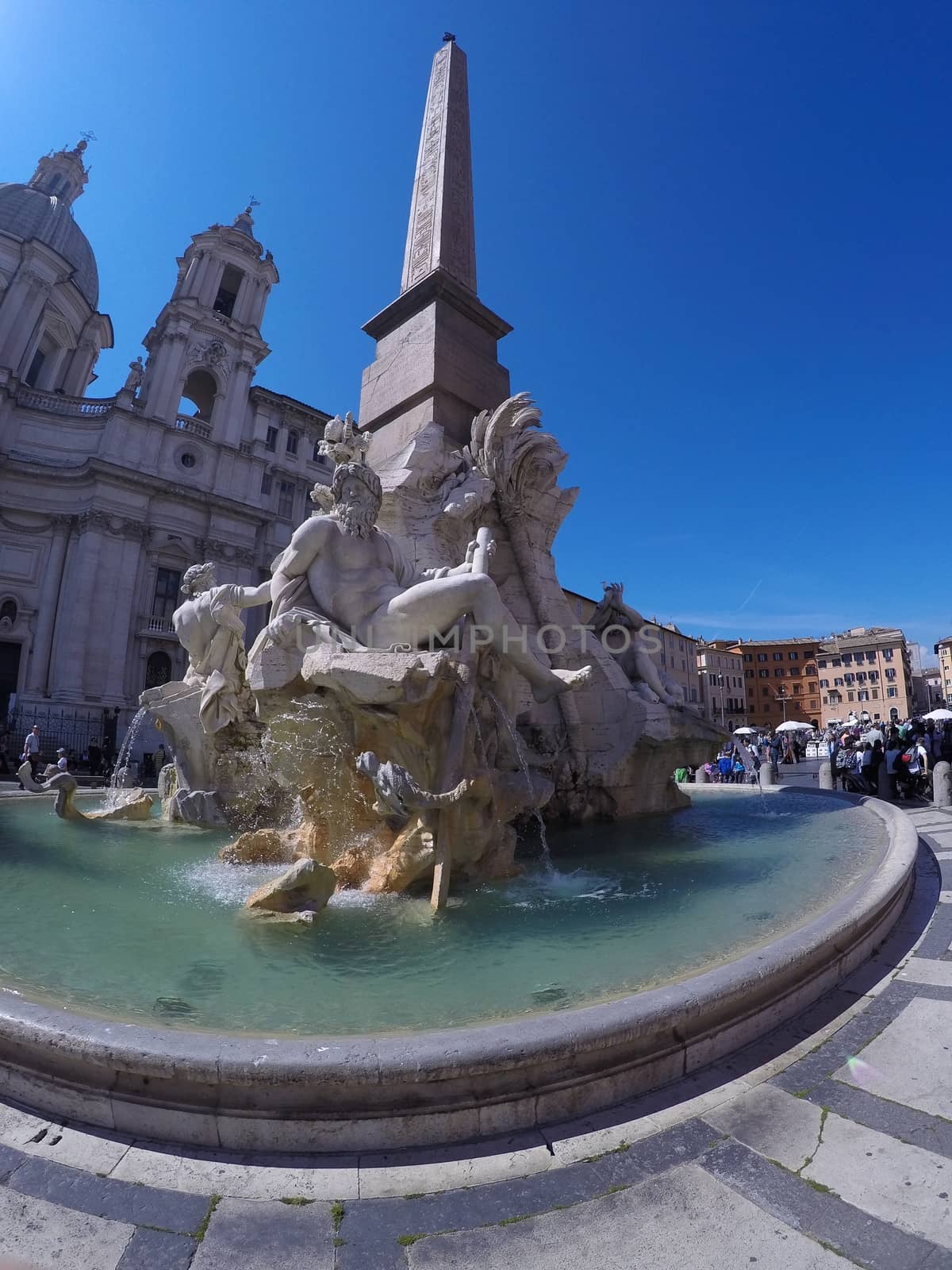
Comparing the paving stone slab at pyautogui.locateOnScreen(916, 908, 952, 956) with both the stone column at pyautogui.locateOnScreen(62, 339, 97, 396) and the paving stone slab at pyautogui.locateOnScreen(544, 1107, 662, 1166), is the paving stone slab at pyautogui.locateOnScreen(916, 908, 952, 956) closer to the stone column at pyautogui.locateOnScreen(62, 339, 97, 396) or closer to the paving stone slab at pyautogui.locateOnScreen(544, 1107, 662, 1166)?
the paving stone slab at pyautogui.locateOnScreen(544, 1107, 662, 1166)

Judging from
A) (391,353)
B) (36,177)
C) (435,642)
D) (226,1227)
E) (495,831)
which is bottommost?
(226,1227)

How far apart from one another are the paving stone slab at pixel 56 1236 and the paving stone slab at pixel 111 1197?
0.03 metres

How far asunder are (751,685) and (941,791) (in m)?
68.6

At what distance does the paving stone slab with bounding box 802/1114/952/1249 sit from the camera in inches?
56.6

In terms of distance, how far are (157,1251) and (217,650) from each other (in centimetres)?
623

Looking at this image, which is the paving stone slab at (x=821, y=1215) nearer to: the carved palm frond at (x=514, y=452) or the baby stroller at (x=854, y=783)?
the carved palm frond at (x=514, y=452)

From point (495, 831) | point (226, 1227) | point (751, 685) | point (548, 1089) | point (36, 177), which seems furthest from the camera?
point (751, 685)

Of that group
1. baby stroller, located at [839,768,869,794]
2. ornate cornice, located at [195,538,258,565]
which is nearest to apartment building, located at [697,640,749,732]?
ornate cornice, located at [195,538,258,565]

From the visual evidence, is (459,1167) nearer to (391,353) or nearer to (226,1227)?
(226,1227)

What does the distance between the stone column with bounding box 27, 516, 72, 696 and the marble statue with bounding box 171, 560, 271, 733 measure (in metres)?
25.3

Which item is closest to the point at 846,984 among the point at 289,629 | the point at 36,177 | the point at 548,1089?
the point at 548,1089

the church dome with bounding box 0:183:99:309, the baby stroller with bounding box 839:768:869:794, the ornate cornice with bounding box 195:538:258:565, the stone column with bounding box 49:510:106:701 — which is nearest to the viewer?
the baby stroller with bounding box 839:768:869:794

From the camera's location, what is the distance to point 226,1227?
143 cm

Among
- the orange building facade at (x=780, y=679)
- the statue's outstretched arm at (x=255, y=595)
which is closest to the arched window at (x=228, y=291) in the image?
the statue's outstretched arm at (x=255, y=595)
